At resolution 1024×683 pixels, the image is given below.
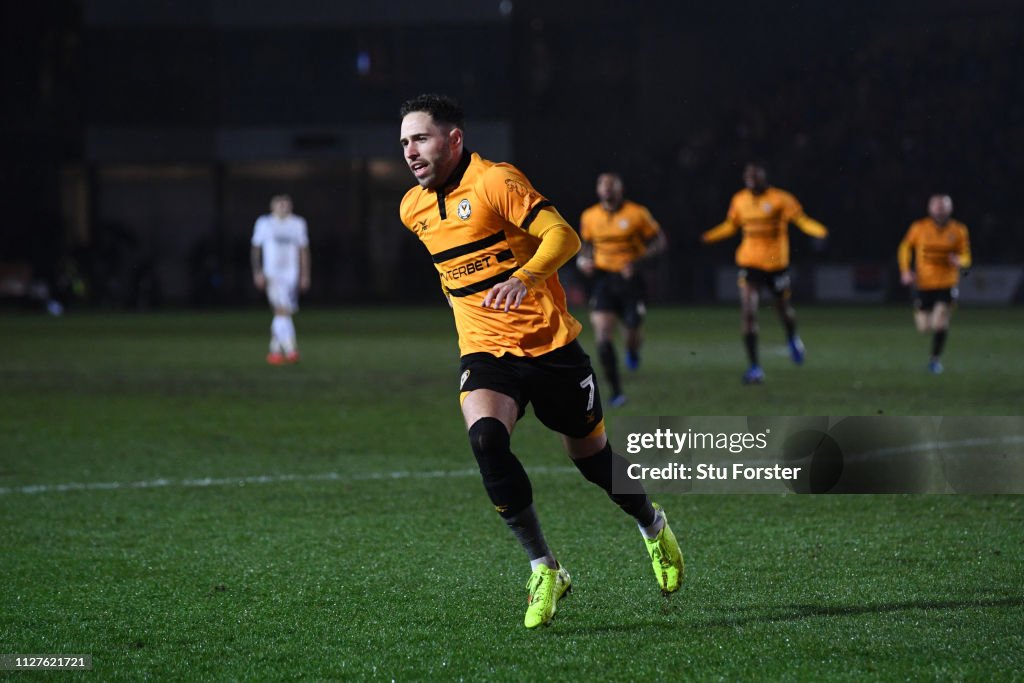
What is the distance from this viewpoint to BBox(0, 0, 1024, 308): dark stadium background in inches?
1467

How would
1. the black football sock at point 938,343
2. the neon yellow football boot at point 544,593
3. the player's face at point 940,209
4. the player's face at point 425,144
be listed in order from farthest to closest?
1. the player's face at point 940,209
2. the black football sock at point 938,343
3. the player's face at point 425,144
4. the neon yellow football boot at point 544,593

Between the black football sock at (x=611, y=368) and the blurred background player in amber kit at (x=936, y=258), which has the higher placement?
the blurred background player in amber kit at (x=936, y=258)

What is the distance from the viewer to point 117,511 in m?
7.05

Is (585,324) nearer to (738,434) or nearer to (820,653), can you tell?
(738,434)

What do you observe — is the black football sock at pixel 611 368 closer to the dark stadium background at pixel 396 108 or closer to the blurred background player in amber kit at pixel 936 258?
the blurred background player in amber kit at pixel 936 258

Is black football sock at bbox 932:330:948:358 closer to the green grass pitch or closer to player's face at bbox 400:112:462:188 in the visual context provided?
the green grass pitch

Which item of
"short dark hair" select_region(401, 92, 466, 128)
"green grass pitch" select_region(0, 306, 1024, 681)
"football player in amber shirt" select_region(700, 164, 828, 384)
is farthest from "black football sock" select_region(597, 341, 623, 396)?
"short dark hair" select_region(401, 92, 466, 128)

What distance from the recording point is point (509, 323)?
4.88m

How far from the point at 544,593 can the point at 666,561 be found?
63cm

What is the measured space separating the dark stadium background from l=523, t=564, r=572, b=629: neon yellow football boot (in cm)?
3223

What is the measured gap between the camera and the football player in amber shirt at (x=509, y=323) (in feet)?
15.4

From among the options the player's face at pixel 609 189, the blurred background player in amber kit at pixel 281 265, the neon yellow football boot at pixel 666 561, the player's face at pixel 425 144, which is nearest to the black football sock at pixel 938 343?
the player's face at pixel 609 189

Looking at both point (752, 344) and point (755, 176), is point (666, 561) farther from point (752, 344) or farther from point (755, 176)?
point (755, 176)

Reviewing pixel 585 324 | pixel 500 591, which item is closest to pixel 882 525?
pixel 500 591
